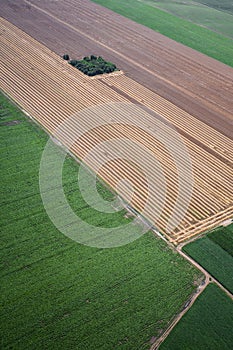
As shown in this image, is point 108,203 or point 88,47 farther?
point 88,47

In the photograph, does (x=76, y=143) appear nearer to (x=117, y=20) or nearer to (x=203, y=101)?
(x=203, y=101)

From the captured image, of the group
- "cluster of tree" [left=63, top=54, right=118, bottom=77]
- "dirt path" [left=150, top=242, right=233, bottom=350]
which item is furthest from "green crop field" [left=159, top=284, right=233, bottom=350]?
"cluster of tree" [left=63, top=54, right=118, bottom=77]

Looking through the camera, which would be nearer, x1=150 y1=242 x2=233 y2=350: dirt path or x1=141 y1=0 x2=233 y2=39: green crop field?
x1=150 y1=242 x2=233 y2=350: dirt path

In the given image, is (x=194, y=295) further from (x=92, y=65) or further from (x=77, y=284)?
(x=92, y=65)

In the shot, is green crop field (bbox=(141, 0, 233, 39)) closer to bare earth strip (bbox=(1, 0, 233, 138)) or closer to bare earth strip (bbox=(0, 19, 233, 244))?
bare earth strip (bbox=(1, 0, 233, 138))

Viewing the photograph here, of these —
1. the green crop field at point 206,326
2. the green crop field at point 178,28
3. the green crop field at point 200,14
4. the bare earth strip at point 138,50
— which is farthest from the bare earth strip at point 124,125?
the green crop field at point 200,14

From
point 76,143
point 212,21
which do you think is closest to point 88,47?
point 76,143
